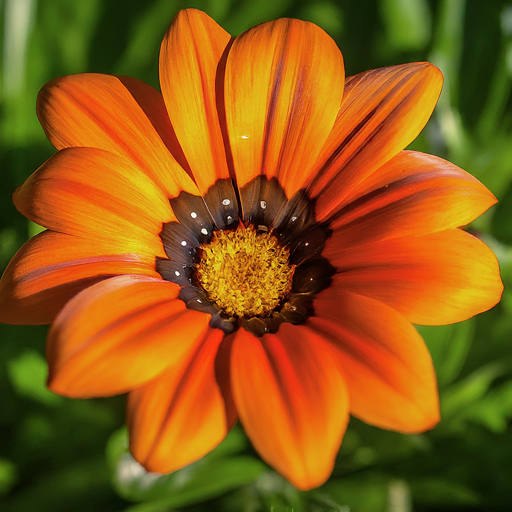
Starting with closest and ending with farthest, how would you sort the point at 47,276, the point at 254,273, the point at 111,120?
the point at 47,276 → the point at 111,120 → the point at 254,273

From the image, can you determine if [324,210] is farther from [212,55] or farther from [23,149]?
[23,149]

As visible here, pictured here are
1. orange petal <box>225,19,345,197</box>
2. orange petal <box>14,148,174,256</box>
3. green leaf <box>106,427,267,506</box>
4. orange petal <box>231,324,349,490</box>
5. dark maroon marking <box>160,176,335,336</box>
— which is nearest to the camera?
orange petal <box>231,324,349,490</box>

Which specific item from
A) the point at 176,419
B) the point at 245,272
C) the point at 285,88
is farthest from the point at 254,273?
the point at 176,419

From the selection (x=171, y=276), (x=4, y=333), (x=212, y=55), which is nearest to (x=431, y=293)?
(x=171, y=276)

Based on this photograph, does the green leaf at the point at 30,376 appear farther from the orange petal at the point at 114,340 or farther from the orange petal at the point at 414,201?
the orange petal at the point at 414,201

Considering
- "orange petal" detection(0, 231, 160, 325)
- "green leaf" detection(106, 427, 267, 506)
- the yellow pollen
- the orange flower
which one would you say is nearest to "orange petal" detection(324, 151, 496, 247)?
the orange flower

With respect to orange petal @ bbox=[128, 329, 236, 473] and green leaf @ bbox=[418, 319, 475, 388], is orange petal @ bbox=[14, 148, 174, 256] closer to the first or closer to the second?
orange petal @ bbox=[128, 329, 236, 473]

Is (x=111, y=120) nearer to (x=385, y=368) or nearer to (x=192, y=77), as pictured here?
(x=192, y=77)
